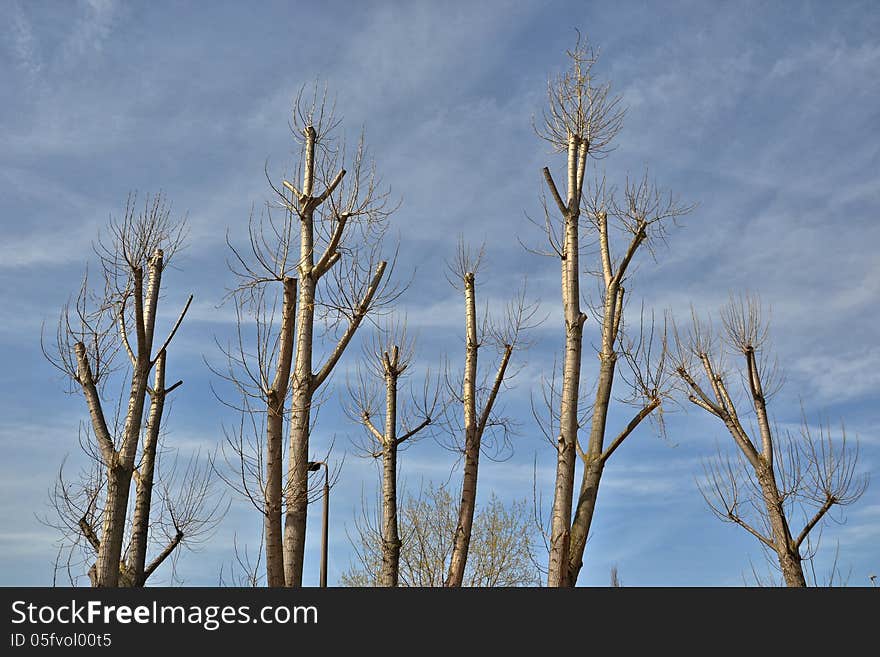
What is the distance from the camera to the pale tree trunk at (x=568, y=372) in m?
8.22

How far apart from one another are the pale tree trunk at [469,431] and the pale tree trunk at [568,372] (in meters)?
2.38

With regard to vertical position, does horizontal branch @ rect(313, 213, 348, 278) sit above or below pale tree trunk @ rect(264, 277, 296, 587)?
above

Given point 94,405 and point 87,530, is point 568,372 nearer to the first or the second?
point 94,405

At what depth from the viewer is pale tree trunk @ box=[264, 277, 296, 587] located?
7238mm

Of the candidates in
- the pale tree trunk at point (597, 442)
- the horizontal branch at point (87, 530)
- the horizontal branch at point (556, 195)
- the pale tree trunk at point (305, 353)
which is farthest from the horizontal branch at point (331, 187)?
the horizontal branch at point (87, 530)

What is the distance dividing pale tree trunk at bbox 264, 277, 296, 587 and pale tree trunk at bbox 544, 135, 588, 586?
2715mm

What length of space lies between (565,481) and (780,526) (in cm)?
527

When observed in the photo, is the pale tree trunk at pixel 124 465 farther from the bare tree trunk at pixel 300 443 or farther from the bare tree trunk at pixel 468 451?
the bare tree trunk at pixel 468 451

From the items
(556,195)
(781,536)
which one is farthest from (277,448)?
(781,536)

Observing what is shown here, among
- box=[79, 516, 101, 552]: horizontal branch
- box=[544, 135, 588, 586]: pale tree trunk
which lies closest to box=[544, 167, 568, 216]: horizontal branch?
box=[544, 135, 588, 586]: pale tree trunk

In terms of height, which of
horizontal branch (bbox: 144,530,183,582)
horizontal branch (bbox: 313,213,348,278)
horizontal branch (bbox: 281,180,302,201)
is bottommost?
horizontal branch (bbox: 144,530,183,582)

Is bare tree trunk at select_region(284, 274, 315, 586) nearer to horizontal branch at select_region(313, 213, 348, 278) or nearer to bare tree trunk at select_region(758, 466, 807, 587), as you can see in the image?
horizontal branch at select_region(313, 213, 348, 278)
